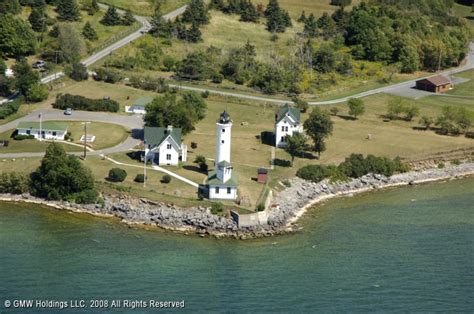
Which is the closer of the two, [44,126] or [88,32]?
[44,126]

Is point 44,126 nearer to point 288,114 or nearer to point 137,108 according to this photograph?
point 137,108

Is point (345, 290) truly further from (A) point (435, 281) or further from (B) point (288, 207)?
(B) point (288, 207)

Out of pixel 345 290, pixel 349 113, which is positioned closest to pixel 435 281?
pixel 345 290

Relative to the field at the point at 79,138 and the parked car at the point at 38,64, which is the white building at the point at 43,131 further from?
the parked car at the point at 38,64

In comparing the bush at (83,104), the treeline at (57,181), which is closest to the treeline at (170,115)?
the bush at (83,104)

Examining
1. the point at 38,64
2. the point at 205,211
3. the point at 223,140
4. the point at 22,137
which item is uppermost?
the point at 38,64

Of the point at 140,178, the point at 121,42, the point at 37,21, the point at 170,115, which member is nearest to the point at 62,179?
the point at 140,178

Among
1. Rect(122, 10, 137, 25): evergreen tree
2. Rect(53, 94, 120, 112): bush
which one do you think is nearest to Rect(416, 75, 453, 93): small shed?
Rect(122, 10, 137, 25): evergreen tree
